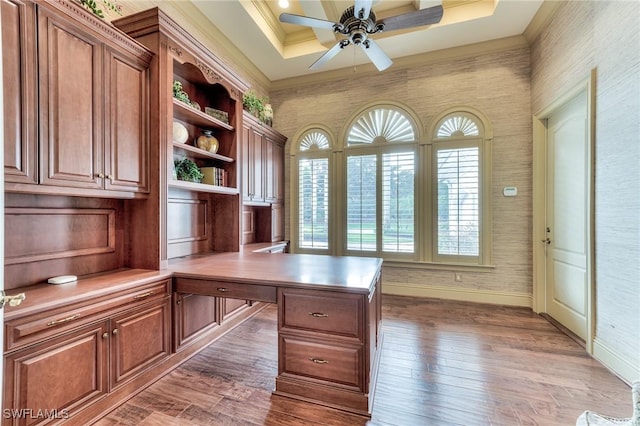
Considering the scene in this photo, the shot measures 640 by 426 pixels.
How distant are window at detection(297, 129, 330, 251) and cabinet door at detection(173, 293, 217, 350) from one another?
2.13m

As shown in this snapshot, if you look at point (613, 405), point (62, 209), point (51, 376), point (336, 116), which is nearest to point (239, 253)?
point (62, 209)

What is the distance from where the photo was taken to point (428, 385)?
2.09 metres

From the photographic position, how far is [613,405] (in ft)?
6.11

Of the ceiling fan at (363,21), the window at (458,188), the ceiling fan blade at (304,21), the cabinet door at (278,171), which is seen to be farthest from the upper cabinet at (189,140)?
the window at (458,188)

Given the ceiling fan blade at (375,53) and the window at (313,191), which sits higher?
the ceiling fan blade at (375,53)

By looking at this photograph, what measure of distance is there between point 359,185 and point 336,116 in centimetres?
119

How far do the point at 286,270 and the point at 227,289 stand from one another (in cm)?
47

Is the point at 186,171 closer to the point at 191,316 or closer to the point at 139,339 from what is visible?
the point at 191,316

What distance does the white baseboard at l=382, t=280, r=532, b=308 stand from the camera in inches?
146

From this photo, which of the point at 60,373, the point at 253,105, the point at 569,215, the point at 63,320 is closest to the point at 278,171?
the point at 253,105

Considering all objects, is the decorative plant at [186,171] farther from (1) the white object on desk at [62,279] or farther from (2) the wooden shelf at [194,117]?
(1) the white object on desk at [62,279]

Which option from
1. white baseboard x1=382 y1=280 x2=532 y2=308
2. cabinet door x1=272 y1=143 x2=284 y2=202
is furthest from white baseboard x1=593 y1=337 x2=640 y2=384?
cabinet door x1=272 y1=143 x2=284 y2=202

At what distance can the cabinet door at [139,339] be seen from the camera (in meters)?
1.83

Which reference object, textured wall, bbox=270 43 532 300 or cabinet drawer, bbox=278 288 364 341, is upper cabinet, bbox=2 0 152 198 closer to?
cabinet drawer, bbox=278 288 364 341
